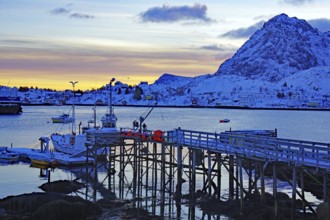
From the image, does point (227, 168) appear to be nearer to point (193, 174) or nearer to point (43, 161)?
point (193, 174)

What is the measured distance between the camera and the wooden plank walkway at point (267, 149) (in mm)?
27634

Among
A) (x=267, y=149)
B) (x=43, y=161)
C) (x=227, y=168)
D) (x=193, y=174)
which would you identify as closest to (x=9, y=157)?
(x=43, y=161)

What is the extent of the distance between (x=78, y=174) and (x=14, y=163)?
12.5 metres

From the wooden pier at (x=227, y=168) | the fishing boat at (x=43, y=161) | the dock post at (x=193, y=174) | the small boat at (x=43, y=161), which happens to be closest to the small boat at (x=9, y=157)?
the fishing boat at (x=43, y=161)

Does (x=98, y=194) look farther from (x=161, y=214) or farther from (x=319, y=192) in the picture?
(x=319, y=192)

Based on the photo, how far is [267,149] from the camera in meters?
31.1

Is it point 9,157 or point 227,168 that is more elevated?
point 227,168

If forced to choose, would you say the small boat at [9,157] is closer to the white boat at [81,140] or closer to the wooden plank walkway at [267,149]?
the white boat at [81,140]

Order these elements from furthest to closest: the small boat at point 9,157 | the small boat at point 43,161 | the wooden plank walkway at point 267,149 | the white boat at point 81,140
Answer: the small boat at point 9,157, the white boat at point 81,140, the small boat at point 43,161, the wooden plank walkway at point 267,149

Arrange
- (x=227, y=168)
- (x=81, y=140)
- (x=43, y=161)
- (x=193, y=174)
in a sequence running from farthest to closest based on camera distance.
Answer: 1. (x=81, y=140)
2. (x=43, y=161)
3. (x=227, y=168)
4. (x=193, y=174)

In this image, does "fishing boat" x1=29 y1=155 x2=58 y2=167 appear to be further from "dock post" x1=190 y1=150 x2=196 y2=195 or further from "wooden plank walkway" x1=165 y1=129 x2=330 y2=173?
"dock post" x1=190 y1=150 x2=196 y2=195

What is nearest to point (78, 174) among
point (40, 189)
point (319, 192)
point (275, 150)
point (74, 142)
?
point (40, 189)

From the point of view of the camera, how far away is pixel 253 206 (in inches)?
1220

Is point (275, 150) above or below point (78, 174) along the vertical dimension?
above
